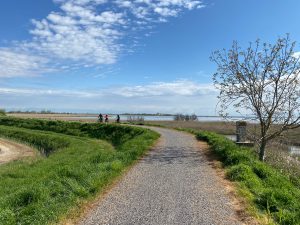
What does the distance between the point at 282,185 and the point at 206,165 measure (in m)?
3.38

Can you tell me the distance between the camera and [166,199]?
854cm

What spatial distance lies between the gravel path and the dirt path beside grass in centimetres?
1400

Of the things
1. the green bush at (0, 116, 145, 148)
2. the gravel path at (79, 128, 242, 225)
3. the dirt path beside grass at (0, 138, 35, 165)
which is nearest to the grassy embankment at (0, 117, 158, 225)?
the gravel path at (79, 128, 242, 225)

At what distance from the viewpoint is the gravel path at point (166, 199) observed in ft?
23.6

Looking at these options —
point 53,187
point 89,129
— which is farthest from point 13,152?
point 53,187

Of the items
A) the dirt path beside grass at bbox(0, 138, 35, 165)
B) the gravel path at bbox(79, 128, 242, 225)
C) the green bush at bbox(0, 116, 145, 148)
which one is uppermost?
the green bush at bbox(0, 116, 145, 148)

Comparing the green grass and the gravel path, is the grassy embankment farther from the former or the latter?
the green grass

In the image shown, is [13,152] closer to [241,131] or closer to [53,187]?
[241,131]

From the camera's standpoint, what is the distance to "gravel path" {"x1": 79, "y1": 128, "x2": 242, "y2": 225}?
7.19 meters

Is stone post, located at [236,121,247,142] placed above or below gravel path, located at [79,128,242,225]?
above

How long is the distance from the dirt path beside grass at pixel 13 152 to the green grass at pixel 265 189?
49.6 feet

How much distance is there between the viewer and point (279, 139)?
2069 centimetres

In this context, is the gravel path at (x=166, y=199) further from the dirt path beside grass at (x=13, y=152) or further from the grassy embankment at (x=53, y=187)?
the dirt path beside grass at (x=13, y=152)

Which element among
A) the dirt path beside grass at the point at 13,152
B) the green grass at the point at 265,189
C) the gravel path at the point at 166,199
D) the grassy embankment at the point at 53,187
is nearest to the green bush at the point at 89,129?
the dirt path beside grass at the point at 13,152
